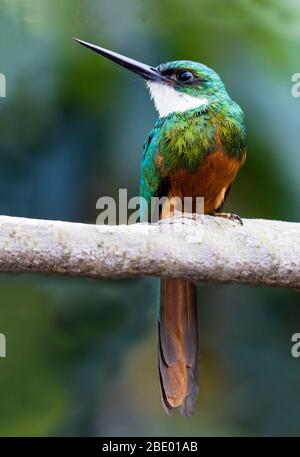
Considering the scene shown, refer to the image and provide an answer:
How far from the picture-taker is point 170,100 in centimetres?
291

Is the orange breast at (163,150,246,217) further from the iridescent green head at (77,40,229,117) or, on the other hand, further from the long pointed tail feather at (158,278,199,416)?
the long pointed tail feather at (158,278,199,416)

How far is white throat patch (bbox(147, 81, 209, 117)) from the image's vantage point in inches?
112

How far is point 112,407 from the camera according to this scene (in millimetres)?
3232

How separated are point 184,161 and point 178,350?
70 cm

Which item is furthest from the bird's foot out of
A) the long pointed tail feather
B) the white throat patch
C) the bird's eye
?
the bird's eye

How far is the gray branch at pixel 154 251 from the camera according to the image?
1896 mm

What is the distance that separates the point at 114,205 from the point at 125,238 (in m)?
1.13

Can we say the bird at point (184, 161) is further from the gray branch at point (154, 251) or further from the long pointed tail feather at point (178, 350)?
the gray branch at point (154, 251)

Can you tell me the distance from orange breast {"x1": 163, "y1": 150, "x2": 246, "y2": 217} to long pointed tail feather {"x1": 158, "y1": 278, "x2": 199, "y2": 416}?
0.37m

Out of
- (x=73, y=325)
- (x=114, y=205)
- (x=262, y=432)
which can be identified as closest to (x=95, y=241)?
(x=114, y=205)

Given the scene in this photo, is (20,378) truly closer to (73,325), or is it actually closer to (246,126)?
(73,325)

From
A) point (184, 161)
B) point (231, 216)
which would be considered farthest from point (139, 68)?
point (231, 216)

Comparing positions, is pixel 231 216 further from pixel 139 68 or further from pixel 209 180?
pixel 139 68
